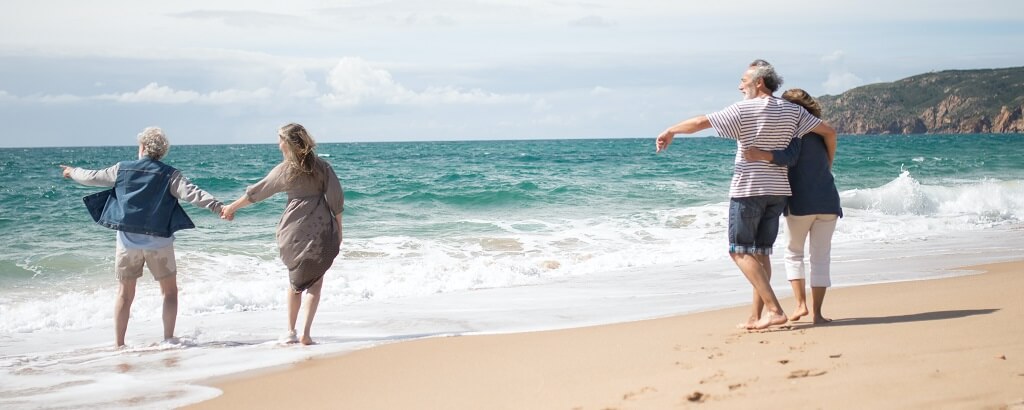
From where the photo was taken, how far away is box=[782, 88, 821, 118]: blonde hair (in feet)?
18.0

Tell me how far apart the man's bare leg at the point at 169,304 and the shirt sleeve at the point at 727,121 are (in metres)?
4.07

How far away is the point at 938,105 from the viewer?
125312 millimetres

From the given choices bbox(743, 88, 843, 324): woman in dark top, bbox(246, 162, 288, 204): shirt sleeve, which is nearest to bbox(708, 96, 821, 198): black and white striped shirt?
bbox(743, 88, 843, 324): woman in dark top

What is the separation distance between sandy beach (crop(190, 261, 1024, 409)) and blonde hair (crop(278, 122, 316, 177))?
138 cm

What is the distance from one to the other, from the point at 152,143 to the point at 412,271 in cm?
456

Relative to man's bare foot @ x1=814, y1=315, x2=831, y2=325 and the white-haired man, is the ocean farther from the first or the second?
man's bare foot @ x1=814, y1=315, x2=831, y2=325

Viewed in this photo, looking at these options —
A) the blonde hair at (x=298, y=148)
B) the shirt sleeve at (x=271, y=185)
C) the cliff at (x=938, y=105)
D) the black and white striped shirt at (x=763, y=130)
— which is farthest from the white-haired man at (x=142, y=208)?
the cliff at (x=938, y=105)

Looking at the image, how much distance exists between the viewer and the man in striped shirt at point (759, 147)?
527 centimetres

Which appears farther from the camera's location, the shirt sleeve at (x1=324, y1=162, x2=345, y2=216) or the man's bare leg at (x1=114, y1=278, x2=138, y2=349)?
the man's bare leg at (x1=114, y1=278, x2=138, y2=349)

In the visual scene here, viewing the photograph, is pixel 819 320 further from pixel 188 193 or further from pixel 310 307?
pixel 188 193

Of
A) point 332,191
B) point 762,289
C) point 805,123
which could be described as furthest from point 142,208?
point 805,123

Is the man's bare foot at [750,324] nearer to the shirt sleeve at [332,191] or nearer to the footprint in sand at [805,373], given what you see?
Result: the footprint in sand at [805,373]

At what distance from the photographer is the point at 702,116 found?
529 centimetres

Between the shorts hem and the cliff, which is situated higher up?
the cliff
